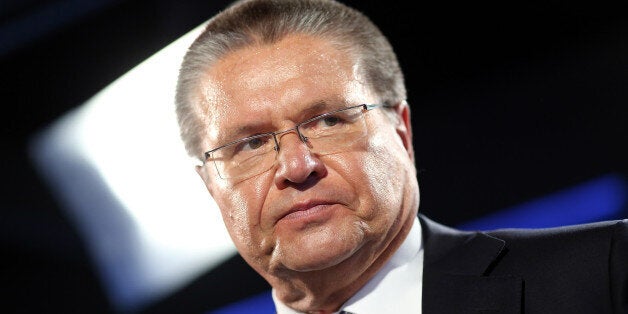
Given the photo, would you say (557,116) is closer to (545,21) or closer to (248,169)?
(545,21)

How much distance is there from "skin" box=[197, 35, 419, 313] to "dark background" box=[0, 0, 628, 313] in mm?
548

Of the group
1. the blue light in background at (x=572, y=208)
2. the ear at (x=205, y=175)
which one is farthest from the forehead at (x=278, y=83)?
the blue light in background at (x=572, y=208)

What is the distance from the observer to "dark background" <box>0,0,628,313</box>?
2.81 meters

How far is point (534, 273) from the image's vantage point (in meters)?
2.17

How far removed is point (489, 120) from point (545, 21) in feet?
1.41

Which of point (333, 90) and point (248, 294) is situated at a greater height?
point (333, 90)

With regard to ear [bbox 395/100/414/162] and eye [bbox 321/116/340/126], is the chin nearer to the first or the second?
eye [bbox 321/116/340/126]

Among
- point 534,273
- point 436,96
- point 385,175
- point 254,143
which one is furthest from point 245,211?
point 436,96

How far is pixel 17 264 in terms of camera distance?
10.9 ft

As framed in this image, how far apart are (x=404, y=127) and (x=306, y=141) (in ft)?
1.56

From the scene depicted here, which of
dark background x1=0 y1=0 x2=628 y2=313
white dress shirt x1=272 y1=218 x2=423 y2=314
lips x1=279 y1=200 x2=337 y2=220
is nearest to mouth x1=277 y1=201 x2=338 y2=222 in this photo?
lips x1=279 y1=200 x2=337 y2=220

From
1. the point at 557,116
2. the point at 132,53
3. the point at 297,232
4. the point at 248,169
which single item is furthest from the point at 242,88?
the point at 557,116

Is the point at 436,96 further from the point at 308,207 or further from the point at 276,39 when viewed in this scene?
the point at 308,207

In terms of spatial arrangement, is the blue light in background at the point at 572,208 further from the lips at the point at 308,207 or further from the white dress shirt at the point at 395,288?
the lips at the point at 308,207
